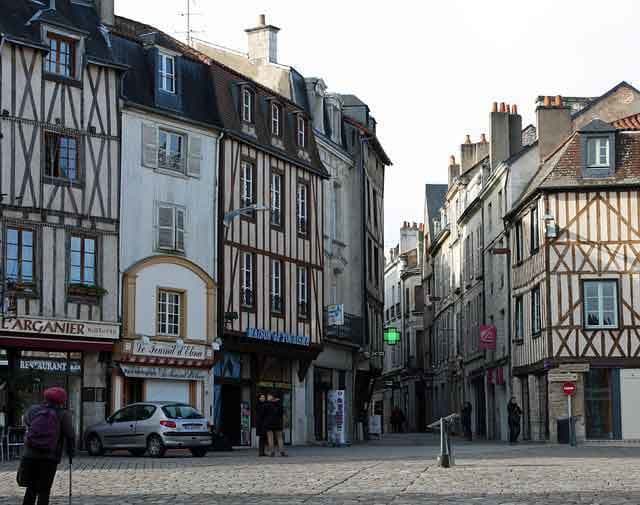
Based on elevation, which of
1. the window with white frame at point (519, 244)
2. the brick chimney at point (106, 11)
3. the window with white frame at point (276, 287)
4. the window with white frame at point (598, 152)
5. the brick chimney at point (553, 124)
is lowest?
the window with white frame at point (276, 287)

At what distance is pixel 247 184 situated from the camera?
3719 cm

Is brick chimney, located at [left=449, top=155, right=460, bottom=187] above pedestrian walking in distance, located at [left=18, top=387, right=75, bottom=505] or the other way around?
above

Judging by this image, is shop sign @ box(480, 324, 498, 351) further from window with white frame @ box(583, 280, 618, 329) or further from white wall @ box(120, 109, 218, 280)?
white wall @ box(120, 109, 218, 280)

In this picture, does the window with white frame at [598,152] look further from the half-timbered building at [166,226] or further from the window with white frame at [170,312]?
the window with white frame at [170,312]

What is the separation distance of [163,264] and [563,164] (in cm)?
1329

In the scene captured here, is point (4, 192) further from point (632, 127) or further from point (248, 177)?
point (632, 127)

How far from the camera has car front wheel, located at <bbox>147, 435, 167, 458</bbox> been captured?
27.9 metres

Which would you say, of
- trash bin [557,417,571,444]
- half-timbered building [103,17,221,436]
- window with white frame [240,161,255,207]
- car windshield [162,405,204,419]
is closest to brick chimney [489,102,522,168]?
trash bin [557,417,571,444]

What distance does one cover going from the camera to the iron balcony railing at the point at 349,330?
138ft

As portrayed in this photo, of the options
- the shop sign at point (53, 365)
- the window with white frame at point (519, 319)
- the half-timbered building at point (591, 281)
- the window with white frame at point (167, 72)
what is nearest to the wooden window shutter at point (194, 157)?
the window with white frame at point (167, 72)

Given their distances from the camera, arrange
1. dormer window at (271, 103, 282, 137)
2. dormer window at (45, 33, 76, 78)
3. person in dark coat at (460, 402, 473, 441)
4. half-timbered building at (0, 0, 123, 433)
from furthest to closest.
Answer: person in dark coat at (460, 402, 473, 441), dormer window at (271, 103, 282, 137), dormer window at (45, 33, 76, 78), half-timbered building at (0, 0, 123, 433)

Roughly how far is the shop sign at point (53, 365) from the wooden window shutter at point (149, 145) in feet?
17.8

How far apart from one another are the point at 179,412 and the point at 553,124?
65.3 ft

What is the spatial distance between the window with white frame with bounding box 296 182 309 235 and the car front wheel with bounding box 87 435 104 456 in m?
11.6
